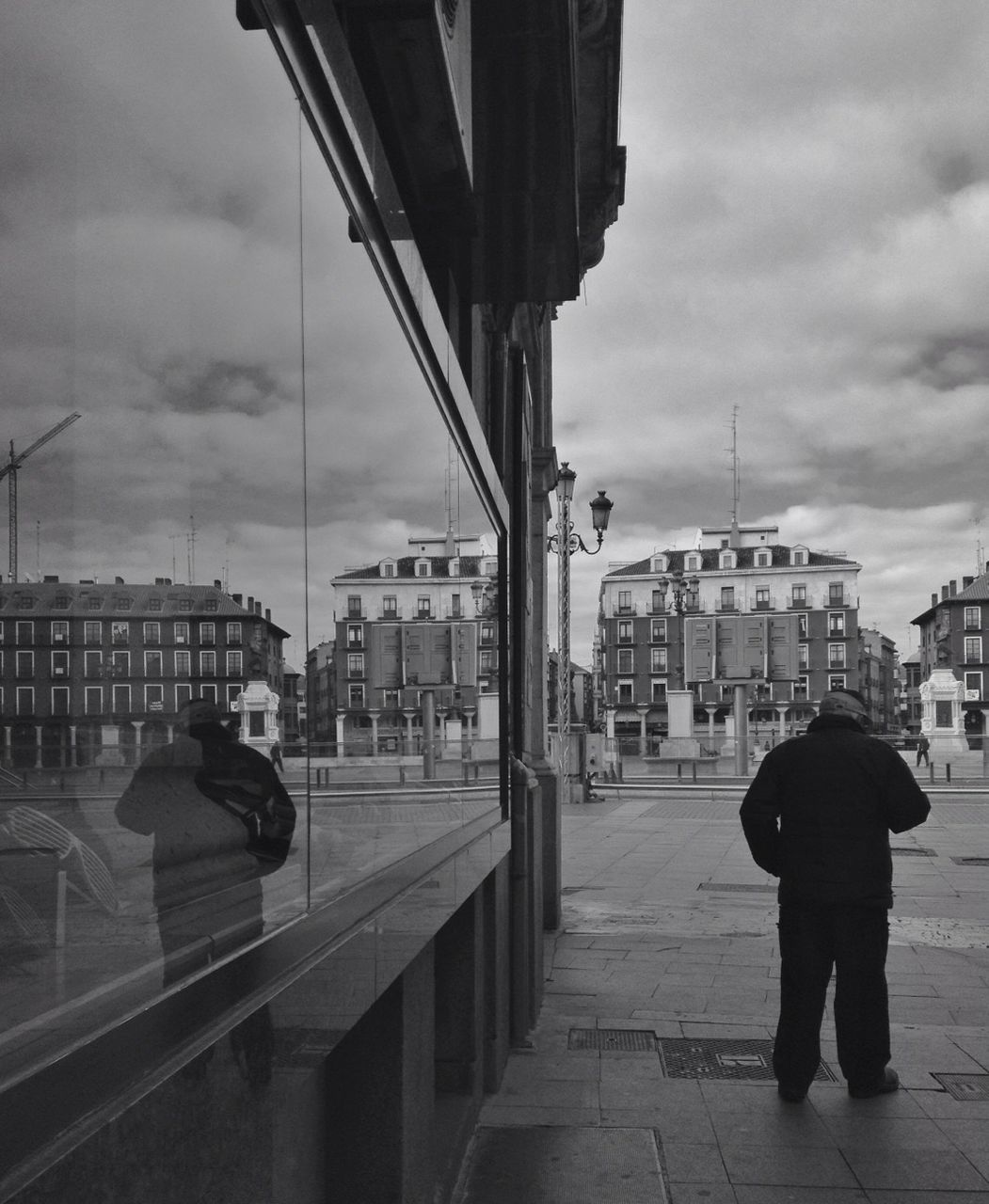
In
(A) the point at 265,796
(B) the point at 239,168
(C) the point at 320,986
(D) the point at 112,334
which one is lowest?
(C) the point at 320,986

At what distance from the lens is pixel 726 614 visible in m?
94.0

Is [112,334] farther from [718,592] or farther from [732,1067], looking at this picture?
[718,592]

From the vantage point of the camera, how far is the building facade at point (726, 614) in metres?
92.8

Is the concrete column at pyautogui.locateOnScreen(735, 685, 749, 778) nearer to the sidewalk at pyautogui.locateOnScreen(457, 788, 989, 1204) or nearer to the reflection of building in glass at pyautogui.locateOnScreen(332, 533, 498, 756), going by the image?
the sidewalk at pyautogui.locateOnScreen(457, 788, 989, 1204)

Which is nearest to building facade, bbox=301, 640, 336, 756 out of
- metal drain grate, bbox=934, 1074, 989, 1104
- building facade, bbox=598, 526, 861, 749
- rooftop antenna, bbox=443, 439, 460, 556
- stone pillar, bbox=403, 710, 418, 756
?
stone pillar, bbox=403, 710, 418, 756

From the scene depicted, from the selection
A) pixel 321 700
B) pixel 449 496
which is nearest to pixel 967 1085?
pixel 449 496

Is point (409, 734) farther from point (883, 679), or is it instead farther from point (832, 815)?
point (883, 679)

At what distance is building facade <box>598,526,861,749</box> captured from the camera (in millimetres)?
92812

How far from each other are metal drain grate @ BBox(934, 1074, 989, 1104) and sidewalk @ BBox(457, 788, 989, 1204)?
0.04 feet

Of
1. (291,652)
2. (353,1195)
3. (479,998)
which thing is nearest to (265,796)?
(291,652)

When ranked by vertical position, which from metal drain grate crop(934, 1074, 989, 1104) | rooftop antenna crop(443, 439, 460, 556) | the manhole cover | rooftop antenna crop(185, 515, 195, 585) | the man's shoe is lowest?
the manhole cover

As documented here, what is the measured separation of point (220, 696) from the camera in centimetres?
174

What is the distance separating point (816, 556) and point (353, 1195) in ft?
312

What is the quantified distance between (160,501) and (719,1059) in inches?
213
